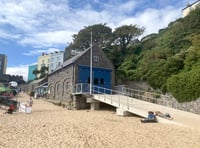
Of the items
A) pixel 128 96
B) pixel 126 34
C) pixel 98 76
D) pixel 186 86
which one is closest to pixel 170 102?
pixel 186 86

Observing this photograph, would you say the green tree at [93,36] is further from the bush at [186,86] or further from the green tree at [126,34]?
the bush at [186,86]

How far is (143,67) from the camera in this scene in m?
20.6

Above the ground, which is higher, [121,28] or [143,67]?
[121,28]

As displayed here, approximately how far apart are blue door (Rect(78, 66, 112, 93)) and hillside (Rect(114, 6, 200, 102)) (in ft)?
5.93

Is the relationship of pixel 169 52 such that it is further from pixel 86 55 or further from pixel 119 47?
pixel 119 47

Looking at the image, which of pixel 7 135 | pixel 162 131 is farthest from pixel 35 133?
pixel 162 131

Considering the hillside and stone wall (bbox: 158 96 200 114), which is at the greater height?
the hillside

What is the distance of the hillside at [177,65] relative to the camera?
13.7 m

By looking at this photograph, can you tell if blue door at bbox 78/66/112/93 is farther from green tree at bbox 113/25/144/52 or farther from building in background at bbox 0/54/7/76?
building in background at bbox 0/54/7/76

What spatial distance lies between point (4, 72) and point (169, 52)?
240ft

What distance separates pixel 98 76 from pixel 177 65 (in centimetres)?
930

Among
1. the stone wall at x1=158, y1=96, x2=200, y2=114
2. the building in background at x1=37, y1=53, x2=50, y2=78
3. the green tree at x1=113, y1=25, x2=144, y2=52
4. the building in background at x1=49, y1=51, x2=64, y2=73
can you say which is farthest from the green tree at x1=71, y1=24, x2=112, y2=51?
the building in background at x1=37, y1=53, x2=50, y2=78

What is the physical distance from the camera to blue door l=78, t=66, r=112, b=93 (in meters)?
22.0

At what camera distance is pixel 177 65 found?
55.6 feet
